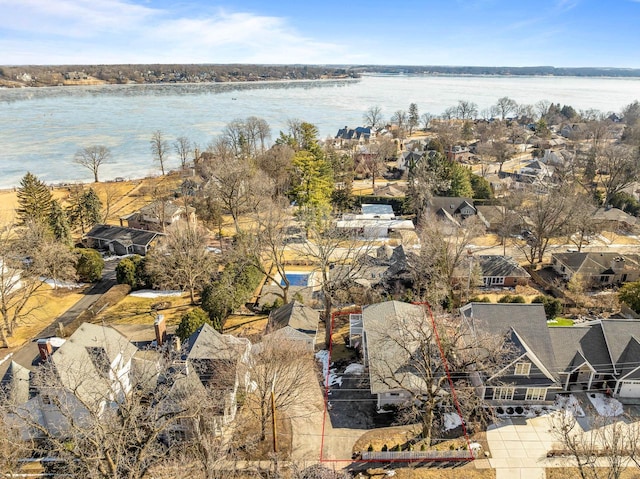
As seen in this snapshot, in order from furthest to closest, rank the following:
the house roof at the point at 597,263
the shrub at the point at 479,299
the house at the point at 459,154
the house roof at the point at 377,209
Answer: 1. the house at the point at 459,154
2. the house roof at the point at 377,209
3. the house roof at the point at 597,263
4. the shrub at the point at 479,299

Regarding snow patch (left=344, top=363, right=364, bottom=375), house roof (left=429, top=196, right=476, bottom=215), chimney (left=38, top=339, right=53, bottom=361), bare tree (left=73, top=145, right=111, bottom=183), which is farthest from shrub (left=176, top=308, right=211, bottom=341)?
bare tree (left=73, top=145, right=111, bottom=183)

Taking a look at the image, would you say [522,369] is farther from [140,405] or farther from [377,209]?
[377,209]

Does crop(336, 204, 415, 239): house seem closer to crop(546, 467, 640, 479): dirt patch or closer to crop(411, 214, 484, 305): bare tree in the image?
crop(411, 214, 484, 305): bare tree

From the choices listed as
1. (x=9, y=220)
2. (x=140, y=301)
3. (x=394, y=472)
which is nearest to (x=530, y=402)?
(x=394, y=472)

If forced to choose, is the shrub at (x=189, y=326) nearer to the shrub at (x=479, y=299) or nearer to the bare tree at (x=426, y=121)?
the shrub at (x=479, y=299)

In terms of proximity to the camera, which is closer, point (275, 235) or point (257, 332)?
point (257, 332)

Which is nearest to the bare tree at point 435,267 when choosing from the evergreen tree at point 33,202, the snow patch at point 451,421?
the snow patch at point 451,421

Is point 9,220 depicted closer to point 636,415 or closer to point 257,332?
point 257,332
